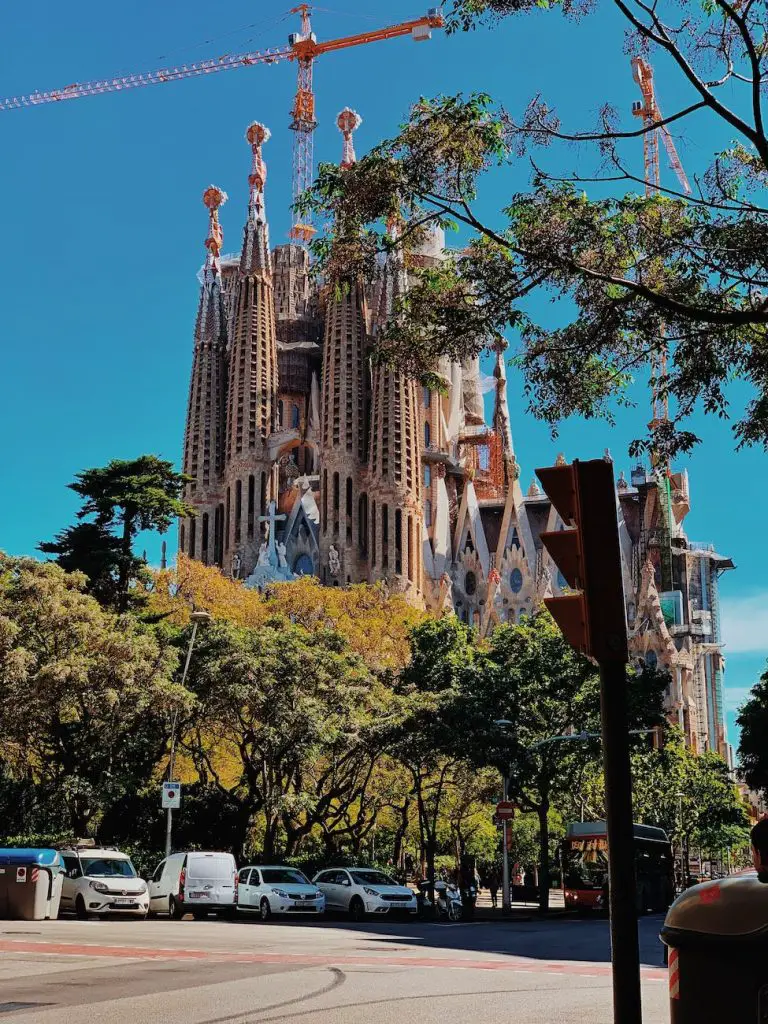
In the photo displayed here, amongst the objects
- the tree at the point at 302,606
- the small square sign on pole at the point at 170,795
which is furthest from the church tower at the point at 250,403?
the small square sign on pole at the point at 170,795

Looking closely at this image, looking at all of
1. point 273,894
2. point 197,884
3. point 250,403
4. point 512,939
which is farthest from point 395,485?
point 512,939

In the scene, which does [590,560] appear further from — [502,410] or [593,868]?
[502,410]

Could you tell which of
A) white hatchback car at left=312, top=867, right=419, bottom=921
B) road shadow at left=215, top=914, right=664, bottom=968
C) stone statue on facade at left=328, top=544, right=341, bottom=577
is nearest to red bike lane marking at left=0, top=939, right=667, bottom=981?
road shadow at left=215, top=914, right=664, bottom=968

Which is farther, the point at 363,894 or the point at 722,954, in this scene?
the point at 363,894

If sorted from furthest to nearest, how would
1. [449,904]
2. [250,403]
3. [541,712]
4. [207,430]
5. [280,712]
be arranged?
[207,430]
[250,403]
[541,712]
[280,712]
[449,904]

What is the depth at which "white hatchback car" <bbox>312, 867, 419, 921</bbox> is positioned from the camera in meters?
26.4

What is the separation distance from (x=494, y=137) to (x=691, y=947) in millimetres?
8977

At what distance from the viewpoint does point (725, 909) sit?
440 centimetres

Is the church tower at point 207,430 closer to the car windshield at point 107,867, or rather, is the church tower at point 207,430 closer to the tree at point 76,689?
the tree at point 76,689

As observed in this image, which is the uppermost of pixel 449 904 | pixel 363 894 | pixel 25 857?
pixel 25 857

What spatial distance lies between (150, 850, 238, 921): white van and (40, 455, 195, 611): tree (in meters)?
17.0

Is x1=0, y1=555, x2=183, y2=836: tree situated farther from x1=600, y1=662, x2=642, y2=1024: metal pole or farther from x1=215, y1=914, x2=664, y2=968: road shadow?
x1=600, y1=662, x2=642, y2=1024: metal pole

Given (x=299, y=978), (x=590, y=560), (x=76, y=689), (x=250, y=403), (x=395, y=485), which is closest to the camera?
(x=590, y=560)

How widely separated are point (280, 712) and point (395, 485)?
51619mm
